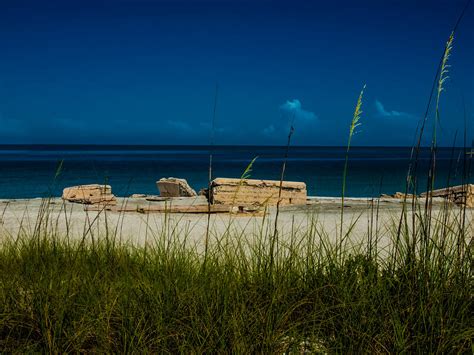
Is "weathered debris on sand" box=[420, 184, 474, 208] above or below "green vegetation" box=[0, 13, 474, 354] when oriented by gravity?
above

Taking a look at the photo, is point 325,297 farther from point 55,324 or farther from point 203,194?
point 203,194

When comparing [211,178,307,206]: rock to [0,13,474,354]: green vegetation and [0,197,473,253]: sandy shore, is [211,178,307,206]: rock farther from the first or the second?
[0,13,474,354]: green vegetation

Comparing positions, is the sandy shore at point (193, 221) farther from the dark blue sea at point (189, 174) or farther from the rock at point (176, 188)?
the rock at point (176, 188)

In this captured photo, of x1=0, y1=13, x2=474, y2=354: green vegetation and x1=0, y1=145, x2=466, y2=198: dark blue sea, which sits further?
x1=0, y1=145, x2=466, y2=198: dark blue sea

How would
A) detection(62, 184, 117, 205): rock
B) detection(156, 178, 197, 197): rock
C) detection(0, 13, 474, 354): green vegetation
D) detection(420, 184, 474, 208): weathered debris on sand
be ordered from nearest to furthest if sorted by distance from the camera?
detection(0, 13, 474, 354): green vegetation
detection(420, 184, 474, 208): weathered debris on sand
detection(62, 184, 117, 205): rock
detection(156, 178, 197, 197): rock

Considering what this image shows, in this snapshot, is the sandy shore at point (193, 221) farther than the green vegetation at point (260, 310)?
Yes

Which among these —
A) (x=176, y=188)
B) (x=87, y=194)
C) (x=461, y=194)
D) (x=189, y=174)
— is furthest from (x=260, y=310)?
(x=189, y=174)

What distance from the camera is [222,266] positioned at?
9.55ft

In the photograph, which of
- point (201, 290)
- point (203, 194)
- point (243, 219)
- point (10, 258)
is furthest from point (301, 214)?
point (201, 290)

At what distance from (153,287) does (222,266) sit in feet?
1.40

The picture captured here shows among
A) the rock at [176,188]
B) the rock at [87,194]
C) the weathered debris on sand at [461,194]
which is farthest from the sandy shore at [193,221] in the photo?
the rock at [176,188]

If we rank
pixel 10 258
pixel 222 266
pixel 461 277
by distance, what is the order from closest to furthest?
pixel 461 277
pixel 222 266
pixel 10 258

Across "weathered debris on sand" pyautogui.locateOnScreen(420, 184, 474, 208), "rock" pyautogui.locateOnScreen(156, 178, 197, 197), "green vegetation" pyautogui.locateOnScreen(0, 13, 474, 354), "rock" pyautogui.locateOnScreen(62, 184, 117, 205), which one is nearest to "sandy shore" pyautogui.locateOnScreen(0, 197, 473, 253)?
"weathered debris on sand" pyautogui.locateOnScreen(420, 184, 474, 208)

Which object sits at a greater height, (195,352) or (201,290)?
(201,290)
